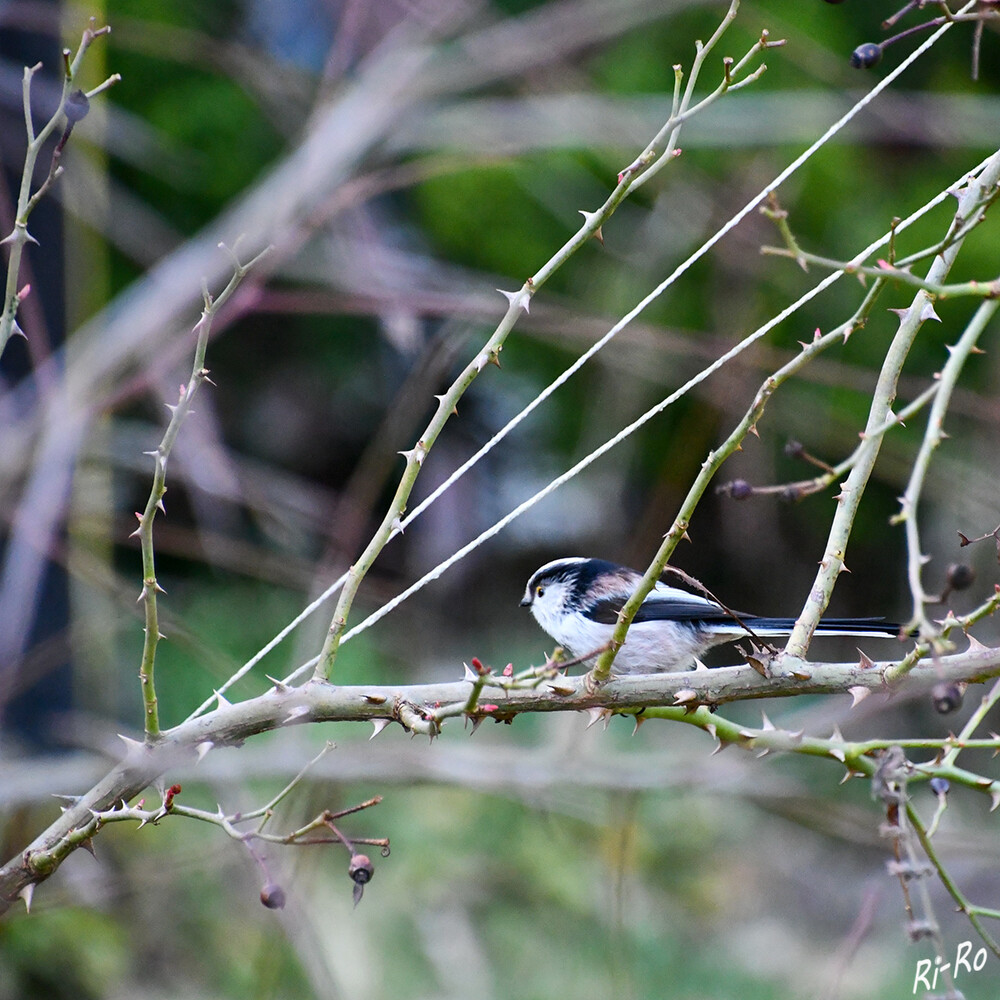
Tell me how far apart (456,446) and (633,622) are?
474 centimetres

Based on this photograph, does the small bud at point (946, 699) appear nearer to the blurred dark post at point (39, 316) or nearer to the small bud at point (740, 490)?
the small bud at point (740, 490)

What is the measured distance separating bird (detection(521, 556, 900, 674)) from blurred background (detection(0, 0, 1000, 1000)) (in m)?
0.38

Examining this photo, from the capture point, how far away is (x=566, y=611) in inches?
160

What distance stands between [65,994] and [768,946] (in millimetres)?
4720

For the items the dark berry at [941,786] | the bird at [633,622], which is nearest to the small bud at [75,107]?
the dark berry at [941,786]

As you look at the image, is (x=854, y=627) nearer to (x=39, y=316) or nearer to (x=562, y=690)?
(x=562, y=690)

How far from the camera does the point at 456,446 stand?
823cm

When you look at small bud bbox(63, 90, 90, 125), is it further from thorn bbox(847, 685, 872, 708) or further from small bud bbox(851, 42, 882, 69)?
thorn bbox(847, 685, 872, 708)

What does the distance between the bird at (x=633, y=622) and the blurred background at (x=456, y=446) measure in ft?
1.24

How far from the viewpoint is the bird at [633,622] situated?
366 centimetres

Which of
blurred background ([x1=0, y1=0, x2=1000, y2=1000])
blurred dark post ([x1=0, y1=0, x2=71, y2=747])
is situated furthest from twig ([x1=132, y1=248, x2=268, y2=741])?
blurred dark post ([x1=0, y1=0, x2=71, y2=747])

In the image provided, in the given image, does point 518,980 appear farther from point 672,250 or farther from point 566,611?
point 672,250

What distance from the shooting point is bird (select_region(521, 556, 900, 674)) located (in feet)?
12.0

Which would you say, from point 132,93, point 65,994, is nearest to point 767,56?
point 132,93
